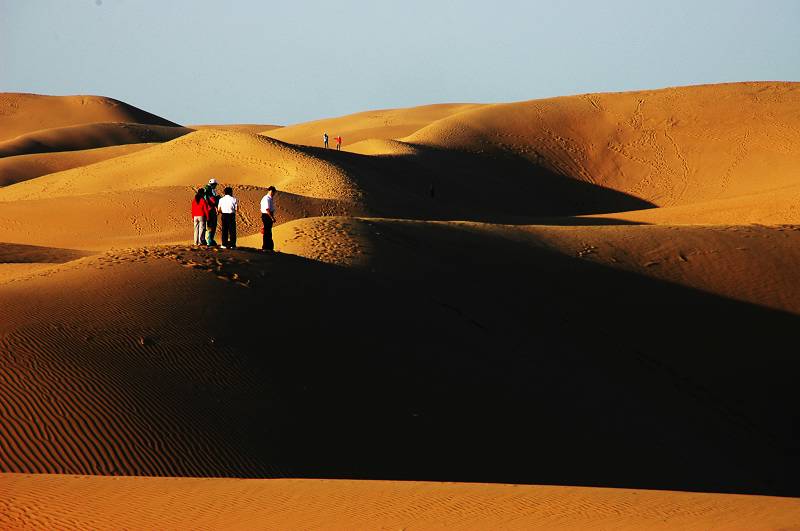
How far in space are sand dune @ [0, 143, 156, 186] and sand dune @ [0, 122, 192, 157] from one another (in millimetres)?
7394

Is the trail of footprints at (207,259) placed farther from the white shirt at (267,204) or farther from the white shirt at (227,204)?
the white shirt at (267,204)

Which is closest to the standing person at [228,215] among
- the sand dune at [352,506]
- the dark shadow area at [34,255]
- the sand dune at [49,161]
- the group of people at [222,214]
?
the group of people at [222,214]

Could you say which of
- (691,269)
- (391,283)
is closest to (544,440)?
(391,283)

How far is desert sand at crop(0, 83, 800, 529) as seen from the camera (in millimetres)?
10000

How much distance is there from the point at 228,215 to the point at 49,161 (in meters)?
57.8

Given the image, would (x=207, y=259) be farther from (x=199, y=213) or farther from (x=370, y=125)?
(x=370, y=125)

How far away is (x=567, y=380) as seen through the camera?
18.7m

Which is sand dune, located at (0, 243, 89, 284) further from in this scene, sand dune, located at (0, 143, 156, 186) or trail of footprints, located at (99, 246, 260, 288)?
sand dune, located at (0, 143, 156, 186)

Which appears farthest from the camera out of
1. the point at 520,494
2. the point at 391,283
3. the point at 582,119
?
the point at 582,119

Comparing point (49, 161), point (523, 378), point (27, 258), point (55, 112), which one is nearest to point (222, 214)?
point (523, 378)

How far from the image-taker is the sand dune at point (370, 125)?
8825cm

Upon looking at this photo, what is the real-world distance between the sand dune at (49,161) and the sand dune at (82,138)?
7.39 meters

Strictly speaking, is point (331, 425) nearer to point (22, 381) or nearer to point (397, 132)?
point (22, 381)

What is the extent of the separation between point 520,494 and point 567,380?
856cm
